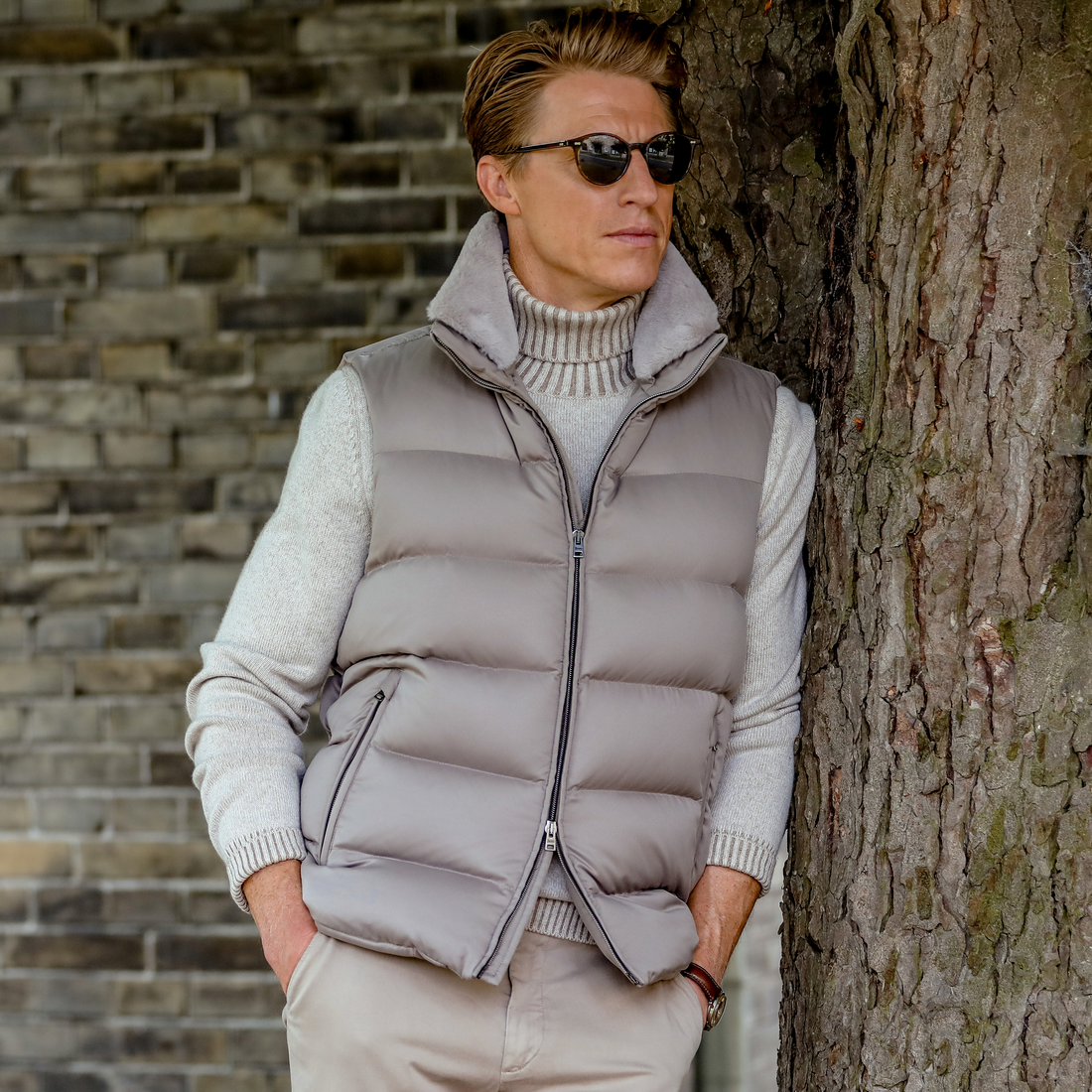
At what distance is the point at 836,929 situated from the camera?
1.82 metres

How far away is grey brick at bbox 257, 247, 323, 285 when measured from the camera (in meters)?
3.50

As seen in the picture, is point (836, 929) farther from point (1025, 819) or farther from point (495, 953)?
point (495, 953)

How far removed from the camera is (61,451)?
3.59 metres

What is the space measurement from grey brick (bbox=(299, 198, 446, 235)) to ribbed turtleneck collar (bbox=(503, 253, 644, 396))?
160cm

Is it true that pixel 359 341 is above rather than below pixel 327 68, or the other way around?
below

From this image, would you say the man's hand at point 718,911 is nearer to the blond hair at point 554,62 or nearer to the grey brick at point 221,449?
the blond hair at point 554,62

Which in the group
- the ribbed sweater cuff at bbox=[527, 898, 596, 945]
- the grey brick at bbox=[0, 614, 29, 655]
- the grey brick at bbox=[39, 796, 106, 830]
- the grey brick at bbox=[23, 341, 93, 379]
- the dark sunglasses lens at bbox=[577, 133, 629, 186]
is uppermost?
the dark sunglasses lens at bbox=[577, 133, 629, 186]

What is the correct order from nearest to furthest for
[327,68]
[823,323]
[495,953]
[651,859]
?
[495,953] → [651,859] → [823,323] → [327,68]

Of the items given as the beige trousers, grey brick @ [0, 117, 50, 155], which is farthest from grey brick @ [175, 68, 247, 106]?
the beige trousers

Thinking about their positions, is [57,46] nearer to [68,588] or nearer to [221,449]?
[221,449]

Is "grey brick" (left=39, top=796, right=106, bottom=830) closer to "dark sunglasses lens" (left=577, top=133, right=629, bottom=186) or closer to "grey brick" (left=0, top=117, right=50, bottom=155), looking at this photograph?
"grey brick" (left=0, top=117, right=50, bottom=155)

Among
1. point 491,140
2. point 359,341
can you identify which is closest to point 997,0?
point 491,140

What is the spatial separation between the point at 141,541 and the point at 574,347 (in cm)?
199

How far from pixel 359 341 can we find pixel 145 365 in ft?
1.89
